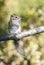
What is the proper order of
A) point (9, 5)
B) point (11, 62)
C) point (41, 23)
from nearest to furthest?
point (11, 62) → point (41, 23) → point (9, 5)

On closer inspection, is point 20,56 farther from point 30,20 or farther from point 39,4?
point 39,4

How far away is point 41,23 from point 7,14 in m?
0.68

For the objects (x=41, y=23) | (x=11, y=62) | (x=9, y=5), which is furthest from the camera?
(x=9, y=5)

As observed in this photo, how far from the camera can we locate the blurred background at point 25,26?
24.1 ft

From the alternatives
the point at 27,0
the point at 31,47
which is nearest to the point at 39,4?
the point at 27,0

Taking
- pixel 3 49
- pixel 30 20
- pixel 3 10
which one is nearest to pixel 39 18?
pixel 30 20

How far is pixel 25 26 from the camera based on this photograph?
26.5 feet

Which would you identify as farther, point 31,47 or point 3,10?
point 3,10

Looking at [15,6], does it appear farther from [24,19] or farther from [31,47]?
[31,47]

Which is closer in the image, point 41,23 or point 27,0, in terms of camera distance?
point 41,23

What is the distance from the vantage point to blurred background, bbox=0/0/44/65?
733cm

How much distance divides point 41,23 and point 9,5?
0.91m

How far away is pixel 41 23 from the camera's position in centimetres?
818

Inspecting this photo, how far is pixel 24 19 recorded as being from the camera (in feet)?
27.1
